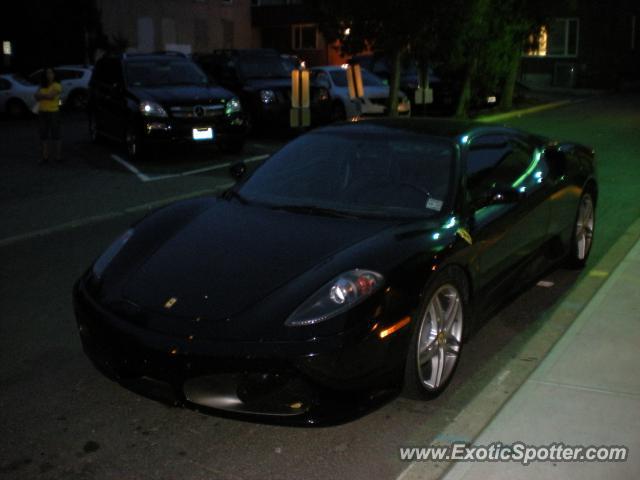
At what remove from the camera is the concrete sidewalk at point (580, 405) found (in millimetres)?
3793

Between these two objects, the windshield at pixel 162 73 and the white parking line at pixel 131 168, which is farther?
the windshield at pixel 162 73

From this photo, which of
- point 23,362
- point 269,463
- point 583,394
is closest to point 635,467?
point 583,394

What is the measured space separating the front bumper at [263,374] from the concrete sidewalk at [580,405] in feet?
1.96

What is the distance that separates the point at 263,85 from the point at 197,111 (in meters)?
4.31

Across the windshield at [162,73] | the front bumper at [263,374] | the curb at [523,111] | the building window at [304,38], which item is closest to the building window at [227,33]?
the building window at [304,38]

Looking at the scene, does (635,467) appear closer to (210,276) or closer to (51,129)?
(210,276)

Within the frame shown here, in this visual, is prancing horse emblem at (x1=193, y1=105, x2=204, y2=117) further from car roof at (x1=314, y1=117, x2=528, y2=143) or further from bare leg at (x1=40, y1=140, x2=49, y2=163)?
car roof at (x1=314, y1=117, x2=528, y2=143)

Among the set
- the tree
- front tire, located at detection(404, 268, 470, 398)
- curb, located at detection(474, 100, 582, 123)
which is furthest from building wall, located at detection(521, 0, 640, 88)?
front tire, located at detection(404, 268, 470, 398)

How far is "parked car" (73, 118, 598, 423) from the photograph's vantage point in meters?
3.86

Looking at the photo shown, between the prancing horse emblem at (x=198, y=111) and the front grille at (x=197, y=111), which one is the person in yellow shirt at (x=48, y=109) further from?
the prancing horse emblem at (x=198, y=111)

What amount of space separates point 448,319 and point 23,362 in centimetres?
259

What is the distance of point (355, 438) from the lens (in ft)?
13.7

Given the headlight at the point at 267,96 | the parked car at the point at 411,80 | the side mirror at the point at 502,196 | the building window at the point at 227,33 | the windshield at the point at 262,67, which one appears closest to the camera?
the side mirror at the point at 502,196

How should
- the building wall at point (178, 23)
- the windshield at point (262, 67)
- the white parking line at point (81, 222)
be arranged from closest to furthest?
the white parking line at point (81, 222)
the windshield at point (262, 67)
the building wall at point (178, 23)
